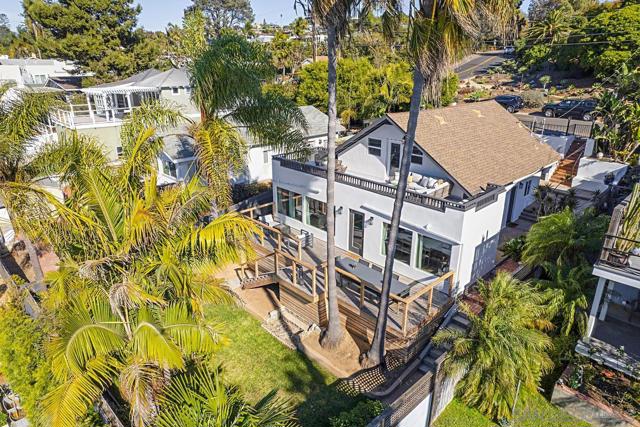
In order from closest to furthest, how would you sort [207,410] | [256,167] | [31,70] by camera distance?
[207,410] < [256,167] < [31,70]

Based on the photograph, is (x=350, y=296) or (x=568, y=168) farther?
(x=568, y=168)

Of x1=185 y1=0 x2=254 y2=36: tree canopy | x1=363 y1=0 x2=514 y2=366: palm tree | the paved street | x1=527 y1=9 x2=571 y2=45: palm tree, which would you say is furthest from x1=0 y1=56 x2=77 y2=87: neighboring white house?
x1=527 y1=9 x2=571 y2=45: palm tree

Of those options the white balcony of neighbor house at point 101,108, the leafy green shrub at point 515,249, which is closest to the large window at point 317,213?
the leafy green shrub at point 515,249

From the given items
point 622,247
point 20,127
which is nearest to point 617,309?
point 622,247

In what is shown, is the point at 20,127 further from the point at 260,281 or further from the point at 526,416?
the point at 526,416

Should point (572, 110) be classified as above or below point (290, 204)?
above

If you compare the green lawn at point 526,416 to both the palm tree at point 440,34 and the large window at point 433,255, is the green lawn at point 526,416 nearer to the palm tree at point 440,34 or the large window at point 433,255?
the large window at point 433,255
